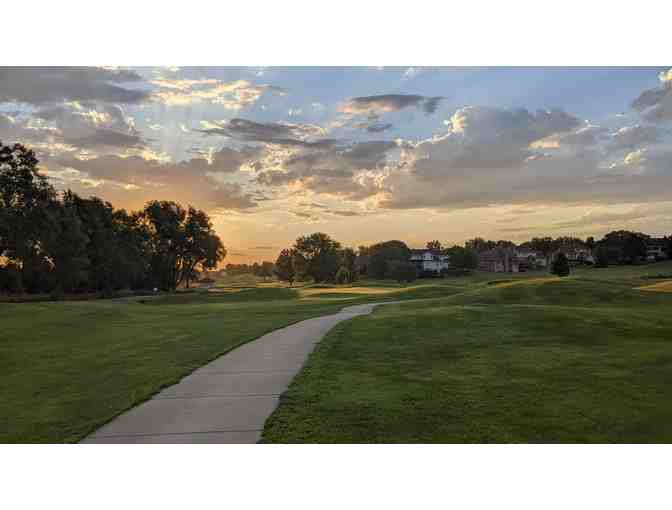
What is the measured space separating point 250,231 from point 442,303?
35.9 ft

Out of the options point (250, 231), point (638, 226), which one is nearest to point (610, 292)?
point (638, 226)

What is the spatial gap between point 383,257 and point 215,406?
61155 mm

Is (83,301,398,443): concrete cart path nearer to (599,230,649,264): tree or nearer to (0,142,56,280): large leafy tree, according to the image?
(0,142,56,280): large leafy tree

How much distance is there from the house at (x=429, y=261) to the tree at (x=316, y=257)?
16915mm

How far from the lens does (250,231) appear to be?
22.0 m

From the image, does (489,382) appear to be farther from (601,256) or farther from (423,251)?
(423,251)

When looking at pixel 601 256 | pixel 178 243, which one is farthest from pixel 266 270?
pixel 601 256

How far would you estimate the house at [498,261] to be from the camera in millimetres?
63469

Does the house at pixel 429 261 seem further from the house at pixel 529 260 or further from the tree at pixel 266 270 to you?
the tree at pixel 266 270

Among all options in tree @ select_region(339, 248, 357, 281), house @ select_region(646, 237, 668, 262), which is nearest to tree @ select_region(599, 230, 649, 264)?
house @ select_region(646, 237, 668, 262)

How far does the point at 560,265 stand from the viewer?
127 ft

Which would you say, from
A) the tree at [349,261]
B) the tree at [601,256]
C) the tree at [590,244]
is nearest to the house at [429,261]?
the tree at [349,261]

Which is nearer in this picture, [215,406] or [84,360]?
[215,406]
